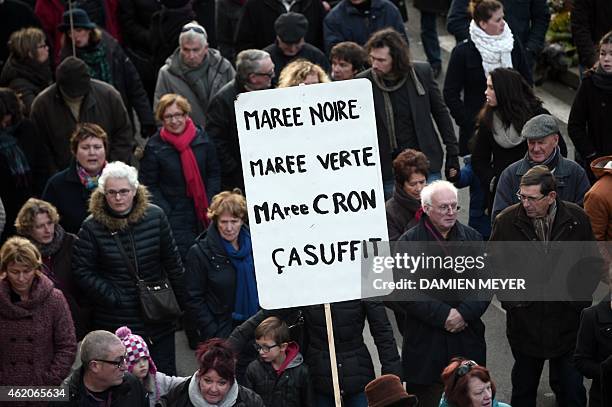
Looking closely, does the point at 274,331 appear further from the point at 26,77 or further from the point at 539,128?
the point at 26,77

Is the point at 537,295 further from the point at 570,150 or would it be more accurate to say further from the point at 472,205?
the point at 570,150

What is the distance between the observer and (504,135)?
11.3 meters

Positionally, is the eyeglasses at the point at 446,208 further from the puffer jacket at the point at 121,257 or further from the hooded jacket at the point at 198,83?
the hooded jacket at the point at 198,83

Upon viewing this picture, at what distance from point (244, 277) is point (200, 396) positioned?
67.7 inches

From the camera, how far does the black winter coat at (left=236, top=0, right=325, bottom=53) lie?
14172mm

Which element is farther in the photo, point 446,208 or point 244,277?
point 244,277

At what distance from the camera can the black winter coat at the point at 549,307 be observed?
9789mm

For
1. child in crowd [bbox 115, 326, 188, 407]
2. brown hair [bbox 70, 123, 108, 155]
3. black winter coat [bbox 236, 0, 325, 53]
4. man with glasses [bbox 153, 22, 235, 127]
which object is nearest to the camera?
child in crowd [bbox 115, 326, 188, 407]

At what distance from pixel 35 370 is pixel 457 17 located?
6060 millimetres

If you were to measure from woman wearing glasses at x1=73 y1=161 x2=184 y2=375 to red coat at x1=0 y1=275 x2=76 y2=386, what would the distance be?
1.65ft

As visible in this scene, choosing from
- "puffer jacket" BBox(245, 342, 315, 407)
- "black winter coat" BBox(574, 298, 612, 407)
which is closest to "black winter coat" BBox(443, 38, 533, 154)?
"black winter coat" BBox(574, 298, 612, 407)

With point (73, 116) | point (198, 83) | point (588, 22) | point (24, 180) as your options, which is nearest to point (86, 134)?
point (24, 180)

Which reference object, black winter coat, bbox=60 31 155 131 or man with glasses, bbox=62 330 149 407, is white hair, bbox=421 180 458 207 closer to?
man with glasses, bbox=62 330 149 407

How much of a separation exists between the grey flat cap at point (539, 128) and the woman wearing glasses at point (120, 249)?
2470 millimetres
